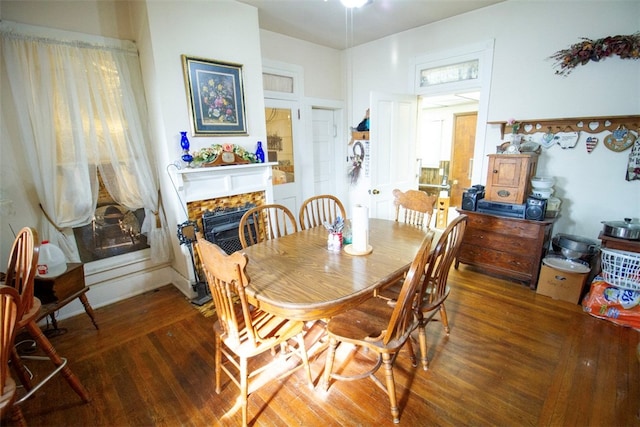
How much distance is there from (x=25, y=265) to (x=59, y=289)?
0.59 meters

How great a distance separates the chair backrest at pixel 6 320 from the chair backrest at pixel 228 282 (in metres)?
0.69

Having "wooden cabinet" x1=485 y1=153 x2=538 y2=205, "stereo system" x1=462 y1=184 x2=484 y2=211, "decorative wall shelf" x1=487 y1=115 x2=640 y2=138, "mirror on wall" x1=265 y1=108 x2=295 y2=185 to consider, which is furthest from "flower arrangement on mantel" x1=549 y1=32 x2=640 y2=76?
"mirror on wall" x1=265 y1=108 x2=295 y2=185

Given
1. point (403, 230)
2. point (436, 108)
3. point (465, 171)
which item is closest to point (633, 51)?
point (403, 230)

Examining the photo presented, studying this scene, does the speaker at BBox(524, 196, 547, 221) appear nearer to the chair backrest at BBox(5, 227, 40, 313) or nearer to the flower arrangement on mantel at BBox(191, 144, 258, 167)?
the flower arrangement on mantel at BBox(191, 144, 258, 167)

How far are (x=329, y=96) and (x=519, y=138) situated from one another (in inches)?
94.8

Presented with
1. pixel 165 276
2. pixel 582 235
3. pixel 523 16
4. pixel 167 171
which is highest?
pixel 523 16

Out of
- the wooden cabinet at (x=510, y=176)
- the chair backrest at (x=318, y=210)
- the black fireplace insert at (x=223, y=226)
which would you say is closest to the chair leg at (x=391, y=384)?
the chair backrest at (x=318, y=210)

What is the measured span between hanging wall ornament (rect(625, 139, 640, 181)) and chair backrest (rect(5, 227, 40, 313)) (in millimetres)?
4136

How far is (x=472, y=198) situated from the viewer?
9.48 ft

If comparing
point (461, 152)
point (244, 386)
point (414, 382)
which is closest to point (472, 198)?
point (414, 382)

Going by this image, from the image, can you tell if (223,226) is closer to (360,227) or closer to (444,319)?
(360,227)

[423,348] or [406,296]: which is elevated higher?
[406,296]

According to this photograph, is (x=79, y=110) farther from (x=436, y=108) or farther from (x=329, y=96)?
(x=436, y=108)

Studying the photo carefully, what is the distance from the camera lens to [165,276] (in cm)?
303
